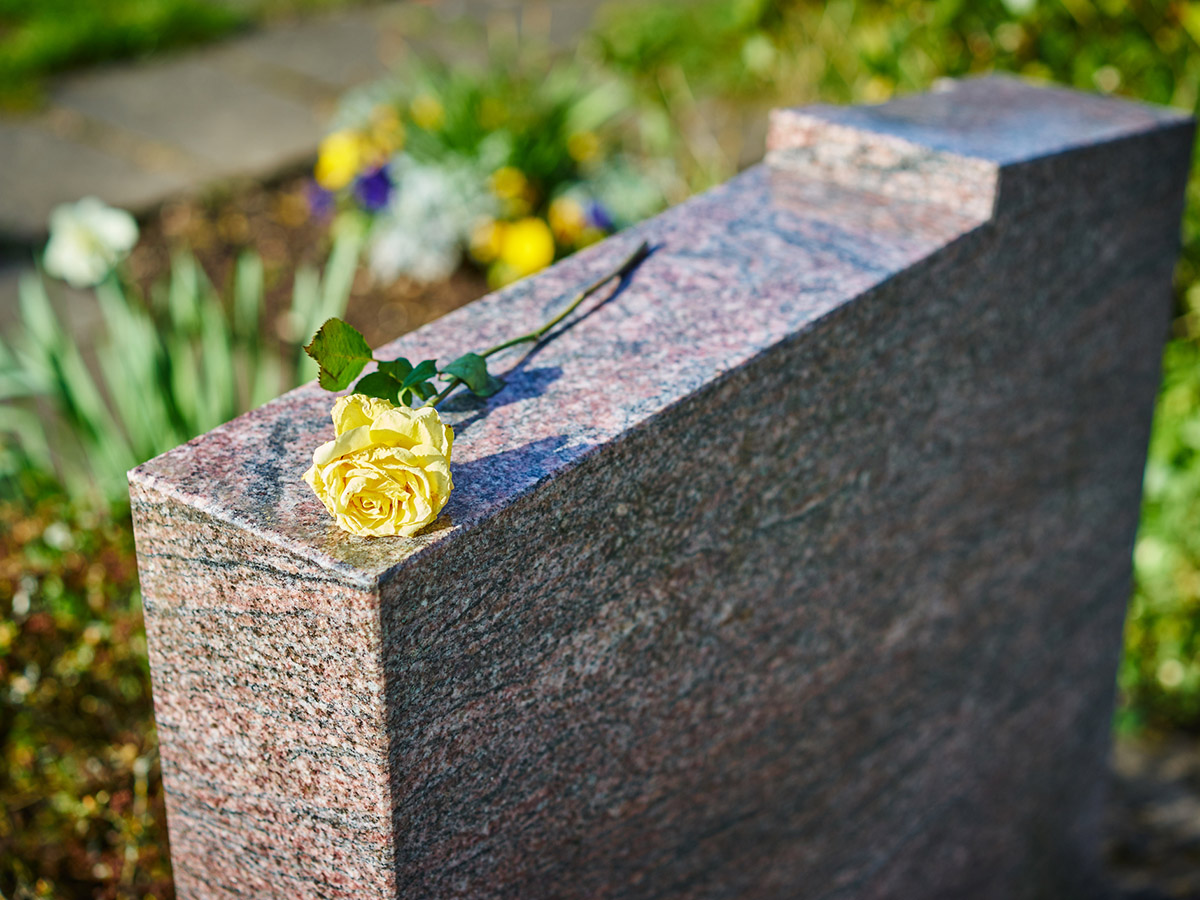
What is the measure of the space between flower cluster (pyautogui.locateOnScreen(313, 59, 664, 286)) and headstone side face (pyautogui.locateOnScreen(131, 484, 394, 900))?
6.78 ft

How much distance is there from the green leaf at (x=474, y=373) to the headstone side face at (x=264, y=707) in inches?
11.3

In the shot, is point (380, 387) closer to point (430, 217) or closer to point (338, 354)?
point (338, 354)

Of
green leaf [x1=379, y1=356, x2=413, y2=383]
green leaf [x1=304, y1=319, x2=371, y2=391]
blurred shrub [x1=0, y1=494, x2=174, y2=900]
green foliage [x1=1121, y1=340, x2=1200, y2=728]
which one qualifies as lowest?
green foliage [x1=1121, y1=340, x2=1200, y2=728]

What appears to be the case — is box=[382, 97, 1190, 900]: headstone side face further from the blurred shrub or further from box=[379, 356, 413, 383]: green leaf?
the blurred shrub

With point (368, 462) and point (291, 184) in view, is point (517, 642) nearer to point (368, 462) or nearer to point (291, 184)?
point (368, 462)

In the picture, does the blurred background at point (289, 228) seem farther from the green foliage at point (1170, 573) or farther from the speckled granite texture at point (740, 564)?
the speckled granite texture at point (740, 564)

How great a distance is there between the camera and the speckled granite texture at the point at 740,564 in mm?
1066

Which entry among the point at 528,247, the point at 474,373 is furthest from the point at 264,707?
the point at 528,247

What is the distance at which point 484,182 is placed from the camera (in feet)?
10.6

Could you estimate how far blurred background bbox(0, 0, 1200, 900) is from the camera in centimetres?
187

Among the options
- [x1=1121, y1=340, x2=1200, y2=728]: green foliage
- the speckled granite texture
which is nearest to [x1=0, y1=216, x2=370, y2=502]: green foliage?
the speckled granite texture

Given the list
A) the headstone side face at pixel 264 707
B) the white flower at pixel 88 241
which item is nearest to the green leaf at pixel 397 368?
the headstone side face at pixel 264 707

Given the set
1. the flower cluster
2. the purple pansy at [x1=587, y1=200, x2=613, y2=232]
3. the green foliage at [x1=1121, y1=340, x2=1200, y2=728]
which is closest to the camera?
the green foliage at [x1=1121, y1=340, x2=1200, y2=728]

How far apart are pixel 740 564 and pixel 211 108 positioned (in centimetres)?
345
